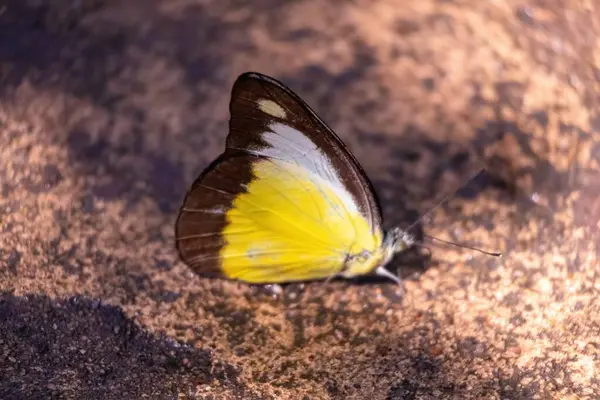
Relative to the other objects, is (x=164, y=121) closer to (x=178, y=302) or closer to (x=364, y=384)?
(x=178, y=302)

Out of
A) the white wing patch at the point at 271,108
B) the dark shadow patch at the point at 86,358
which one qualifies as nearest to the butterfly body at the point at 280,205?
the white wing patch at the point at 271,108

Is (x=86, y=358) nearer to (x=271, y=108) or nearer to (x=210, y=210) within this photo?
(x=210, y=210)

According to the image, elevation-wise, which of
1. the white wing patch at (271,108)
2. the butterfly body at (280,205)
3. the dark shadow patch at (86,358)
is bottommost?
the dark shadow patch at (86,358)

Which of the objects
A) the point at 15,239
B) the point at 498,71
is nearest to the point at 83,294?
the point at 15,239

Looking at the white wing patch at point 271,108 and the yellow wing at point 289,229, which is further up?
the white wing patch at point 271,108

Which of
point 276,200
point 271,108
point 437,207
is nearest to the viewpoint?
point 271,108

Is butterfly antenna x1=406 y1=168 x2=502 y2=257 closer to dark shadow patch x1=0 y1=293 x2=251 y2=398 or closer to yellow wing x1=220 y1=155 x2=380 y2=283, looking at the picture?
yellow wing x1=220 y1=155 x2=380 y2=283

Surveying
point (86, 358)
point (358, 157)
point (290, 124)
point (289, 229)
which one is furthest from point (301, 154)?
point (86, 358)

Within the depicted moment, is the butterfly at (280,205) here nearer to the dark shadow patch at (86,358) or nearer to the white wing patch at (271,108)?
the white wing patch at (271,108)
